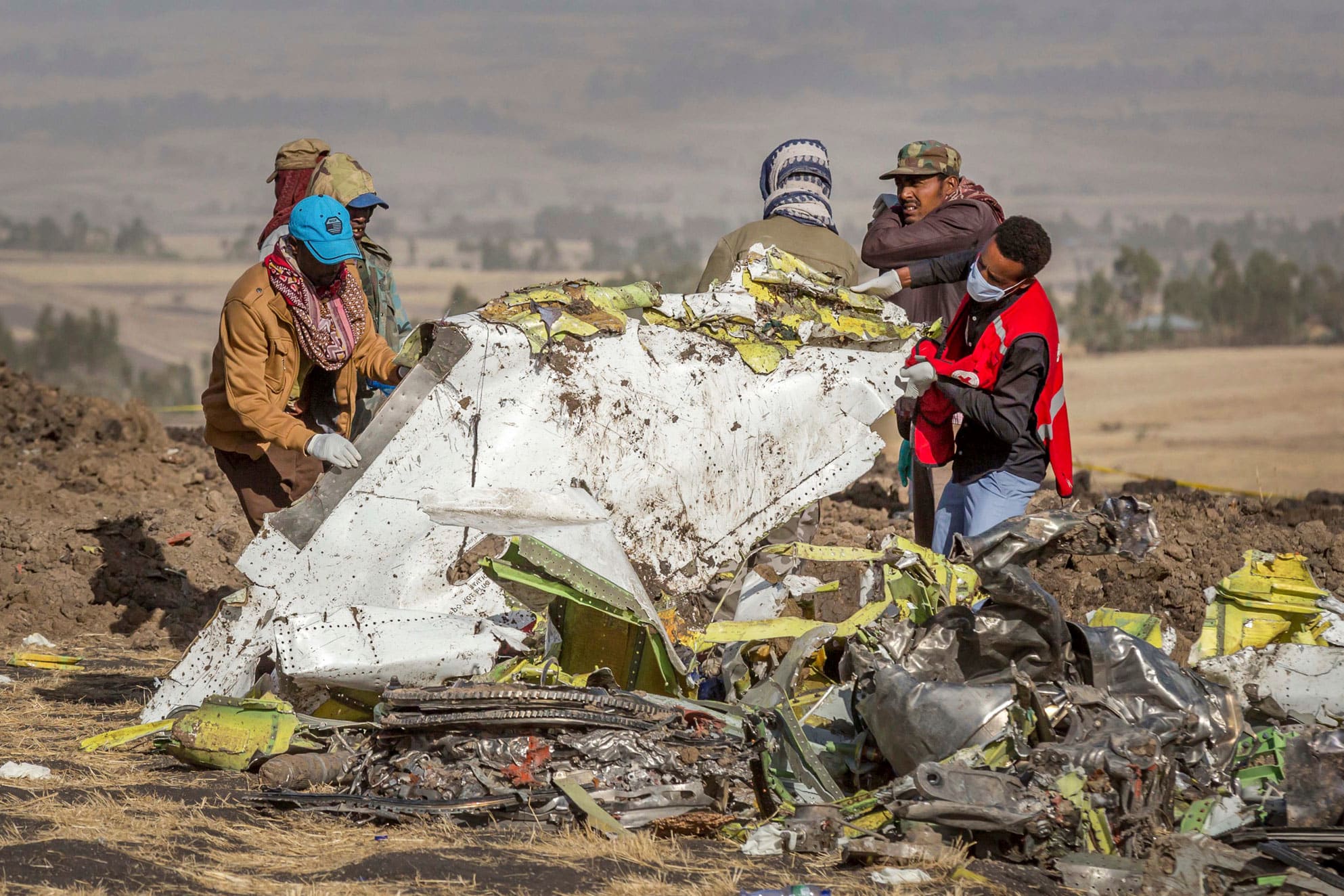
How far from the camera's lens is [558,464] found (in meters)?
5.19

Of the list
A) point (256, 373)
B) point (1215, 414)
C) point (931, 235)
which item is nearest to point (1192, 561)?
point (931, 235)

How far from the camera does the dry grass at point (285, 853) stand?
354 cm

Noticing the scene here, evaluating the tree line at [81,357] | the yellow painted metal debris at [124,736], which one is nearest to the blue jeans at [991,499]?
the yellow painted metal debris at [124,736]

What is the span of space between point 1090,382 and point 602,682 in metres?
21.9

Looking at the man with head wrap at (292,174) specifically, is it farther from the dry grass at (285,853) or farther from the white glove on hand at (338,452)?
the dry grass at (285,853)

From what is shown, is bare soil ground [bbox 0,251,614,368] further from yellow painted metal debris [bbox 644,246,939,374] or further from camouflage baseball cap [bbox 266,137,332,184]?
yellow painted metal debris [bbox 644,246,939,374]

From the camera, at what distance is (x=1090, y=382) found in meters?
24.9

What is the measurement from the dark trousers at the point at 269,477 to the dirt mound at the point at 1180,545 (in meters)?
3.29

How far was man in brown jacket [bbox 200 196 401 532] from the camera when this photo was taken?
17.7ft

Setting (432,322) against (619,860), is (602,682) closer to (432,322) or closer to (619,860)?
(619,860)

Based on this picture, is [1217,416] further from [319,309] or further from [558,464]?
[319,309]

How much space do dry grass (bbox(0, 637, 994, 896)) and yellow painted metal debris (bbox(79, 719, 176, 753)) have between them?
0.20m

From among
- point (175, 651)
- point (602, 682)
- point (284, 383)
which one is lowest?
point (175, 651)

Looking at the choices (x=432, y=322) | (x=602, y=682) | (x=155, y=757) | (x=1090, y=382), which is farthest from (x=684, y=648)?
(x=1090, y=382)
